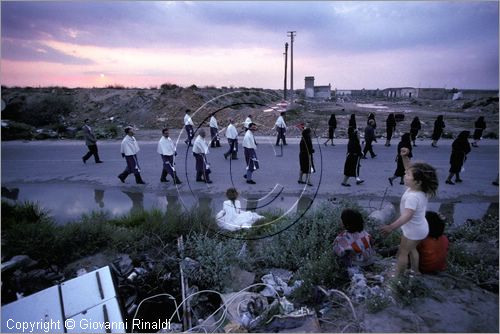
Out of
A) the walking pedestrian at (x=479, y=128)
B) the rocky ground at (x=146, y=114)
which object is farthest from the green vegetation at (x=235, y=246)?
the rocky ground at (x=146, y=114)

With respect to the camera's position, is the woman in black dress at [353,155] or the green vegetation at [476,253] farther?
the woman in black dress at [353,155]

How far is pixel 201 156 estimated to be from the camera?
30.3 ft

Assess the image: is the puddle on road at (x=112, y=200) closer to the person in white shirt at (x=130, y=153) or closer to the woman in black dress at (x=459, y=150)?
the person in white shirt at (x=130, y=153)

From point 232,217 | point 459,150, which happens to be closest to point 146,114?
point 232,217

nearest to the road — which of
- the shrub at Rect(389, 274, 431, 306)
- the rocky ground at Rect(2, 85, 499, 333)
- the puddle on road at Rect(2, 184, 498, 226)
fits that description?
the puddle on road at Rect(2, 184, 498, 226)

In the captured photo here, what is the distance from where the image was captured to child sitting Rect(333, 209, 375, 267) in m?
4.11

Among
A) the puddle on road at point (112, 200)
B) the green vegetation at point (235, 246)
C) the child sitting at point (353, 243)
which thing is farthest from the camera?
the puddle on road at point (112, 200)

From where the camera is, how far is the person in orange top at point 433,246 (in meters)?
3.99

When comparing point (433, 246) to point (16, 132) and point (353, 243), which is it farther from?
point (16, 132)

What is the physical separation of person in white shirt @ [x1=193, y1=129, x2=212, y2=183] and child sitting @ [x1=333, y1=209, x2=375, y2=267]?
17.9 feet

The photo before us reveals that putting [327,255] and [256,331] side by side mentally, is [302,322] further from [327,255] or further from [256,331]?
[327,255]

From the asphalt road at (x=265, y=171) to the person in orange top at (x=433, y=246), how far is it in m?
2.32

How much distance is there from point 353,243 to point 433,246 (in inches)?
38.6

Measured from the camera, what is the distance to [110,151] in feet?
50.0
